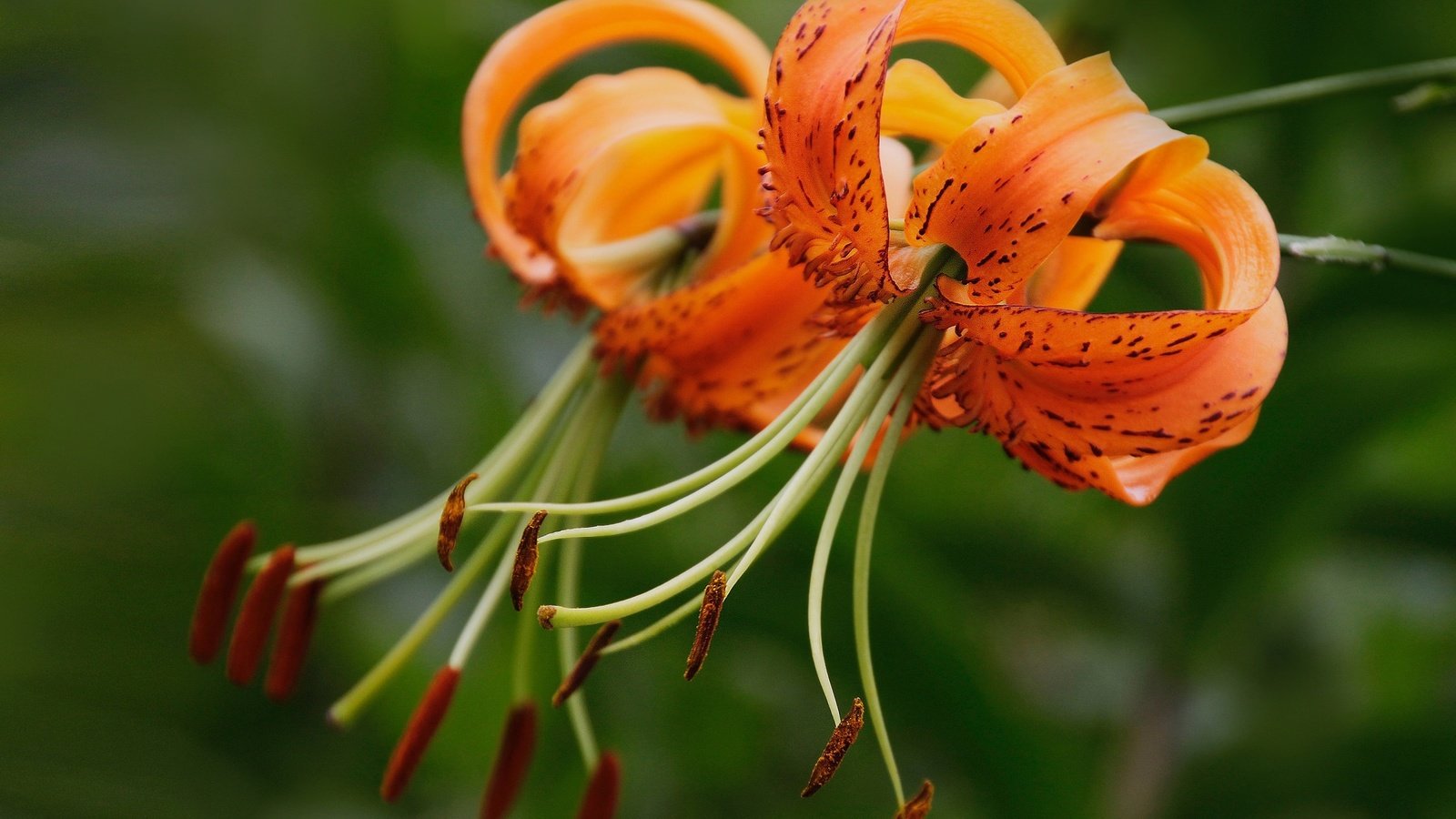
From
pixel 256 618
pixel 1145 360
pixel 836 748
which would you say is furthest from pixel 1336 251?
pixel 256 618

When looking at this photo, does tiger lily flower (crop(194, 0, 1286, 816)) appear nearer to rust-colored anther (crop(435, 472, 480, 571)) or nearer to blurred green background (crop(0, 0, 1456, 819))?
rust-colored anther (crop(435, 472, 480, 571))

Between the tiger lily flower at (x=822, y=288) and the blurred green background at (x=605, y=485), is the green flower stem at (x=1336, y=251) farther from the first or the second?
the blurred green background at (x=605, y=485)

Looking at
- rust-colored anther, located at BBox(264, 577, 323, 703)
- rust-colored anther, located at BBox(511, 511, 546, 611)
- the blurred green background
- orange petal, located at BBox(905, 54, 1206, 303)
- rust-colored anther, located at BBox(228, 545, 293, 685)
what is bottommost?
the blurred green background

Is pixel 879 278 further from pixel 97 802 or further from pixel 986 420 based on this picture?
pixel 97 802

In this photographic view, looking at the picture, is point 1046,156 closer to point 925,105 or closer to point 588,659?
point 925,105

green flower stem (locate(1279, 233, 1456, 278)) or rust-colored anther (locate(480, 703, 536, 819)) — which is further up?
green flower stem (locate(1279, 233, 1456, 278))

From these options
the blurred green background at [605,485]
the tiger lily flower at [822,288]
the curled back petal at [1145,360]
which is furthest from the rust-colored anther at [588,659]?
the blurred green background at [605,485]

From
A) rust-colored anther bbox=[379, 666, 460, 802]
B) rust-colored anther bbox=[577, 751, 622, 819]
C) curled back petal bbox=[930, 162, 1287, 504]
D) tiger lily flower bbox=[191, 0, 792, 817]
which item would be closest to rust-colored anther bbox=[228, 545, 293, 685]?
tiger lily flower bbox=[191, 0, 792, 817]
